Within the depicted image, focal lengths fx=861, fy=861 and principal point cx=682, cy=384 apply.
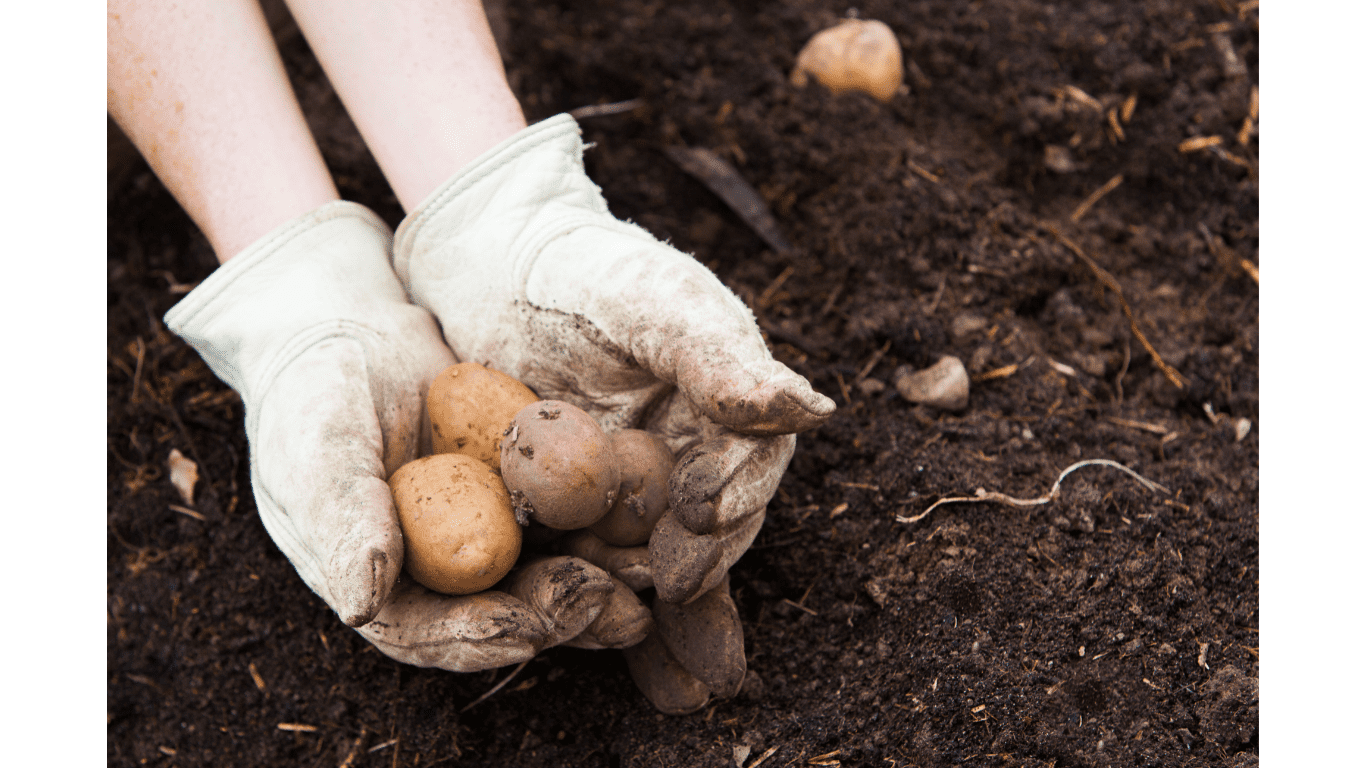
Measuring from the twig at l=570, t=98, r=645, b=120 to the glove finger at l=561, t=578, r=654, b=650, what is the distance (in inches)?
84.1

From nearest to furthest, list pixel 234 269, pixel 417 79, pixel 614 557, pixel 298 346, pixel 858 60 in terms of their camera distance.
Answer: pixel 614 557 < pixel 298 346 < pixel 234 269 < pixel 417 79 < pixel 858 60

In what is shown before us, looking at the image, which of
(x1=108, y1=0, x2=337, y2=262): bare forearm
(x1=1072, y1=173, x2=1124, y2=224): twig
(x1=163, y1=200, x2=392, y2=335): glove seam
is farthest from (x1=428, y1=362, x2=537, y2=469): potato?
(x1=1072, y1=173, x2=1124, y2=224): twig

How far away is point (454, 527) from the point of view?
5.48 ft

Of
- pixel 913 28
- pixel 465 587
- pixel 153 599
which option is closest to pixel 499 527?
pixel 465 587

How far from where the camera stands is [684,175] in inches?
126

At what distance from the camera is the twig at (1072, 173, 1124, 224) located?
2.99 meters

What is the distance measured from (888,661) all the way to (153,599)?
6.58 feet

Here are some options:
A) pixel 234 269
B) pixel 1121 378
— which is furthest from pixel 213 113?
pixel 1121 378

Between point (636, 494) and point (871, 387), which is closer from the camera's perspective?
point (636, 494)

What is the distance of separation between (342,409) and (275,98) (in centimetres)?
102

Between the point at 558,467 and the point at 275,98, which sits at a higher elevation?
the point at 275,98

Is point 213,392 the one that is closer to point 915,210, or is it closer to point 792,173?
point 792,173

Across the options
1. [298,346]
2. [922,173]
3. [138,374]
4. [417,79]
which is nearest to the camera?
[298,346]

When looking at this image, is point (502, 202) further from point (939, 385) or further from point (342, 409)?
point (939, 385)
